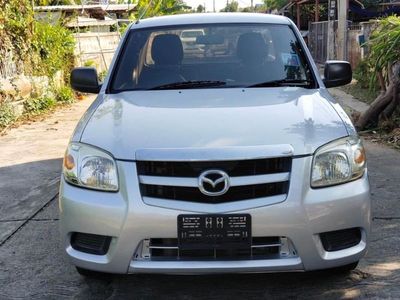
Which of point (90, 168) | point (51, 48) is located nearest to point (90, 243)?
point (90, 168)

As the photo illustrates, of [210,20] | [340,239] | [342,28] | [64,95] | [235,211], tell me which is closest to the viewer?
[235,211]

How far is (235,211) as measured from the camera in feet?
9.59

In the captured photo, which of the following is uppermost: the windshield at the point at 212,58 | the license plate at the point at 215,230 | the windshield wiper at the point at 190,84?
the windshield at the point at 212,58

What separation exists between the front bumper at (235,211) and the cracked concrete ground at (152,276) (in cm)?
50

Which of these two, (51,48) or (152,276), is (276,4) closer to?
(51,48)

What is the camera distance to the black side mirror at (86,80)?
180 inches

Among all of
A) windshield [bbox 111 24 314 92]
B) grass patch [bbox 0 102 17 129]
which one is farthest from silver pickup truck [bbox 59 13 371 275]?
grass patch [bbox 0 102 17 129]

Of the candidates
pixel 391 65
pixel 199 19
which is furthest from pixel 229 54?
pixel 391 65

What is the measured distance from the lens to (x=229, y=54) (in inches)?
180

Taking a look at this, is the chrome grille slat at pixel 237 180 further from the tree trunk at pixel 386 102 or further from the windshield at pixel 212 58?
the tree trunk at pixel 386 102

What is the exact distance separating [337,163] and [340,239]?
16.9 inches

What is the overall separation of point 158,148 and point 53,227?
7.03 feet

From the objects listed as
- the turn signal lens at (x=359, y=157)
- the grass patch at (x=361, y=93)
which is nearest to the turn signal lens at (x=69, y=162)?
the turn signal lens at (x=359, y=157)

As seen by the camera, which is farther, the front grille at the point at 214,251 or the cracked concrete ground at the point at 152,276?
the cracked concrete ground at the point at 152,276
